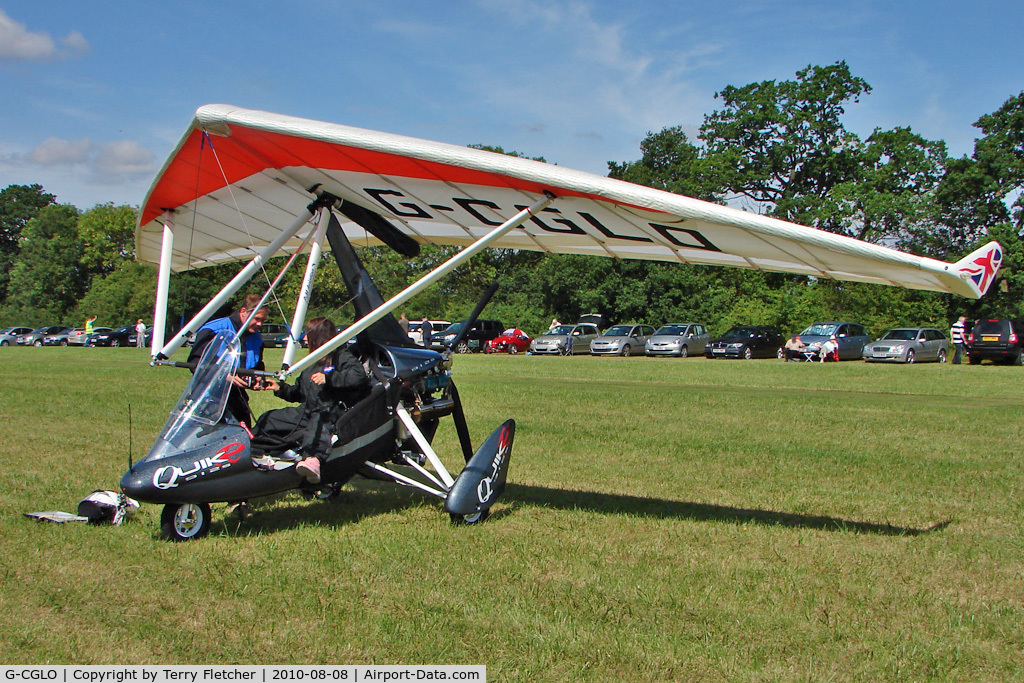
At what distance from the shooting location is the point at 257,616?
476 cm

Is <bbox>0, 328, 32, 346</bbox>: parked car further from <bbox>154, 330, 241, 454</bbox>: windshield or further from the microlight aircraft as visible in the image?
<bbox>154, 330, 241, 454</bbox>: windshield

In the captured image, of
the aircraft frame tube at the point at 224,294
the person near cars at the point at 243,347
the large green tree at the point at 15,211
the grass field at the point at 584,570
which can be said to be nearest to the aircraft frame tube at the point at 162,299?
the aircraft frame tube at the point at 224,294

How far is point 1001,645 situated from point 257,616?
4.08 m

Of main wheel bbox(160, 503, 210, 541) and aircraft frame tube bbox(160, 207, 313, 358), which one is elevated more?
aircraft frame tube bbox(160, 207, 313, 358)

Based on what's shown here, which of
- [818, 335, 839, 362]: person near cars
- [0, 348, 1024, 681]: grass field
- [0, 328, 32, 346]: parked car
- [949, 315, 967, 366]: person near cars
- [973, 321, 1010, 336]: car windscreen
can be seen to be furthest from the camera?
[0, 328, 32, 346]: parked car

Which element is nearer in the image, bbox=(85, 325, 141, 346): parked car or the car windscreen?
the car windscreen

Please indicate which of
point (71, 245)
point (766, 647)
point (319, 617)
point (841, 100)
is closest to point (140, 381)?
point (319, 617)

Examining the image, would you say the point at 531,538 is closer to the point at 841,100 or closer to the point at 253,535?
the point at 253,535

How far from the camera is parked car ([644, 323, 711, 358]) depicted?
1656 inches

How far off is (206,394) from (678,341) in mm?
37443

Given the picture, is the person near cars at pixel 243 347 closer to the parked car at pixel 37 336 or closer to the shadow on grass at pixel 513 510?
the shadow on grass at pixel 513 510

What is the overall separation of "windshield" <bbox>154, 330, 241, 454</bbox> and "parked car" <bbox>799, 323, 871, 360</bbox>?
35.4 m

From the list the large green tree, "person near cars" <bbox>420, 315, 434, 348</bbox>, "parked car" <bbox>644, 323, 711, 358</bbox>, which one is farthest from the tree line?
the large green tree

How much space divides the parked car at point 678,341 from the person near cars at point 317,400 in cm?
3579
